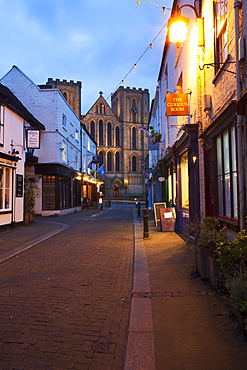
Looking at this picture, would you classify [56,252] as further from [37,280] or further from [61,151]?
[61,151]

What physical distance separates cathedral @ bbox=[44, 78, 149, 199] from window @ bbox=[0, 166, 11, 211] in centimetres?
4729

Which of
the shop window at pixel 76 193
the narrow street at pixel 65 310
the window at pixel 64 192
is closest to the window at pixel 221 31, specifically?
the narrow street at pixel 65 310

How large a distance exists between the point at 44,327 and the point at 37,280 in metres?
2.21

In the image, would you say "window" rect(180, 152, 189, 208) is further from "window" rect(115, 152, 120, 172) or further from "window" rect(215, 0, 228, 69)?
"window" rect(115, 152, 120, 172)

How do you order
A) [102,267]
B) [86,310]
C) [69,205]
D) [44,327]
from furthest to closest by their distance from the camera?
1. [69,205]
2. [102,267]
3. [86,310]
4. [44,327]

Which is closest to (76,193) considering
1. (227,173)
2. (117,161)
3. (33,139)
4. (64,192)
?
(64,192)

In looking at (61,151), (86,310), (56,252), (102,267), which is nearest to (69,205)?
(61,151)

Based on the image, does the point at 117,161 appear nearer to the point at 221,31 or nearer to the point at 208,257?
the point at 221,31

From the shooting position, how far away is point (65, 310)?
14.0 feet

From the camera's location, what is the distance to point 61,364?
2918 millimetres

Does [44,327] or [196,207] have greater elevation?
[196,207]

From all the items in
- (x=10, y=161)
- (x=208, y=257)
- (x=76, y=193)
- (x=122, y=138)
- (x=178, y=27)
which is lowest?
(x=208, y=257)

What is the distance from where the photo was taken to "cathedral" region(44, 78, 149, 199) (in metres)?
62.4

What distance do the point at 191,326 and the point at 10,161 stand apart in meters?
11.9
